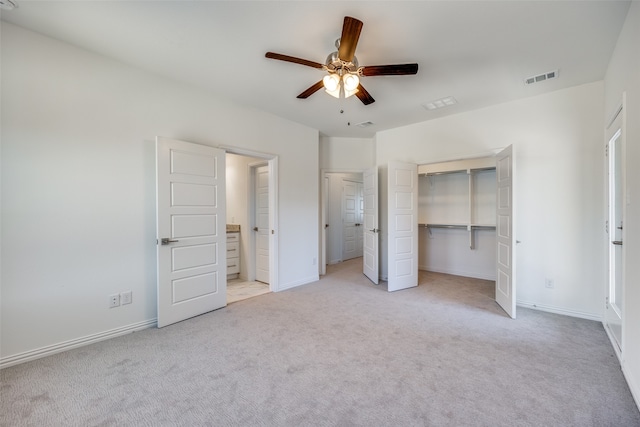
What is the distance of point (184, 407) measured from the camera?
5.54ft

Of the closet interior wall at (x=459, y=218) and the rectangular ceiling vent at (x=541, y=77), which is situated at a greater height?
the rectangular ceiling vent at (x=541, y=77)

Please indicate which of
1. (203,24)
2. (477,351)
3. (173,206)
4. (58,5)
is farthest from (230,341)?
(58,5)

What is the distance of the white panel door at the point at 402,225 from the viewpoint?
164 inches

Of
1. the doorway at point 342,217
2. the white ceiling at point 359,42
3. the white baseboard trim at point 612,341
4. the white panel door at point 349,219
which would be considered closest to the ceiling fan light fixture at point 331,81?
the white ceiling at point 359,42

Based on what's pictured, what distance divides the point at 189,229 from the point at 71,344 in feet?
4.60

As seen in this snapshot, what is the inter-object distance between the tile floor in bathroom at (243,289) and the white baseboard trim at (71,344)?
3.45 feet

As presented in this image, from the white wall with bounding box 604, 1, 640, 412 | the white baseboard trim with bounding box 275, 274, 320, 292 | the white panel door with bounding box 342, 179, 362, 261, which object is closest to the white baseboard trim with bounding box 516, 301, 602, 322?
the white wall with bounding box 604, 1, 640, 412

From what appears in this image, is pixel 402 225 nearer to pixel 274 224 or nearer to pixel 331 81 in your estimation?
pixel 274 224

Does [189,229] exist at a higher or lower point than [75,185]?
lower

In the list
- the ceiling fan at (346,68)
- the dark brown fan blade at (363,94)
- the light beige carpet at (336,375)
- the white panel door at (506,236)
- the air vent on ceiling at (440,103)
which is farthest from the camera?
the air vent on ceiling at (440,103)

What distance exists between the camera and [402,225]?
169 inches

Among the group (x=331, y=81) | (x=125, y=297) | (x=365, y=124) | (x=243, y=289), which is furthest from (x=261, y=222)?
(x=331, y=81)

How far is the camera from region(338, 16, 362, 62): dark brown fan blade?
1725 mm

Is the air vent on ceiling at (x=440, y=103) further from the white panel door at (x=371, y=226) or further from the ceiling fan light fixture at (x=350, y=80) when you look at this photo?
the ceiling fan light fixture at (x=350, y=80)
